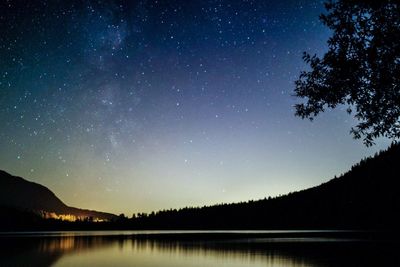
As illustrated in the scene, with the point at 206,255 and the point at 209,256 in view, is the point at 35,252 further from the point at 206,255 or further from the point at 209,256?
the point at 209,256

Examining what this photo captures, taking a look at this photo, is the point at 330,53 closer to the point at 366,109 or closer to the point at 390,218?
the point at 366,109

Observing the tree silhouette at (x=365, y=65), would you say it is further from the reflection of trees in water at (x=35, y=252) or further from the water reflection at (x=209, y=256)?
the reflection of trees in water at (x=35, y=252)

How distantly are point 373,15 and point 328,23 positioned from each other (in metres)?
1.92

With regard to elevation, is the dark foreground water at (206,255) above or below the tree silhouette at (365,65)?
below

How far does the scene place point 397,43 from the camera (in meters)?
17.6

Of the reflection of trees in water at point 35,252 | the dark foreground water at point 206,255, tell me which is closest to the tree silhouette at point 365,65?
the dark foreground water at point 206,255

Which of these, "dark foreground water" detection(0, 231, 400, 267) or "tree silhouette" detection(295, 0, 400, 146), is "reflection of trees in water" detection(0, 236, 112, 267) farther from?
"tree silhouette" detection(295, 0, 400, 146)

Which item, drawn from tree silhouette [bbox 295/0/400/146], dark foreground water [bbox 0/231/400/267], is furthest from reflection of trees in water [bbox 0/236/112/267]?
tree silhouette [bbox 295/0/400/146]

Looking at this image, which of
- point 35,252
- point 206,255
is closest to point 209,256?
point 206,255

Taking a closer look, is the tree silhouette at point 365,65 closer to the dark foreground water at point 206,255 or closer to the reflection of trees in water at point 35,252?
the dark foreground water at point 206,255

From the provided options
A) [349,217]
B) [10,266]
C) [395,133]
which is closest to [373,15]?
[395,133]

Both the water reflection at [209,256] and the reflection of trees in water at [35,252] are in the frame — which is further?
the reflection of trees in water at [35,252]

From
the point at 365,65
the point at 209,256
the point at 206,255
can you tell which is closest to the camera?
the point at 365,65

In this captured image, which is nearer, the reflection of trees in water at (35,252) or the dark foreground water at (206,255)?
the dark foreground water at (206,255)
